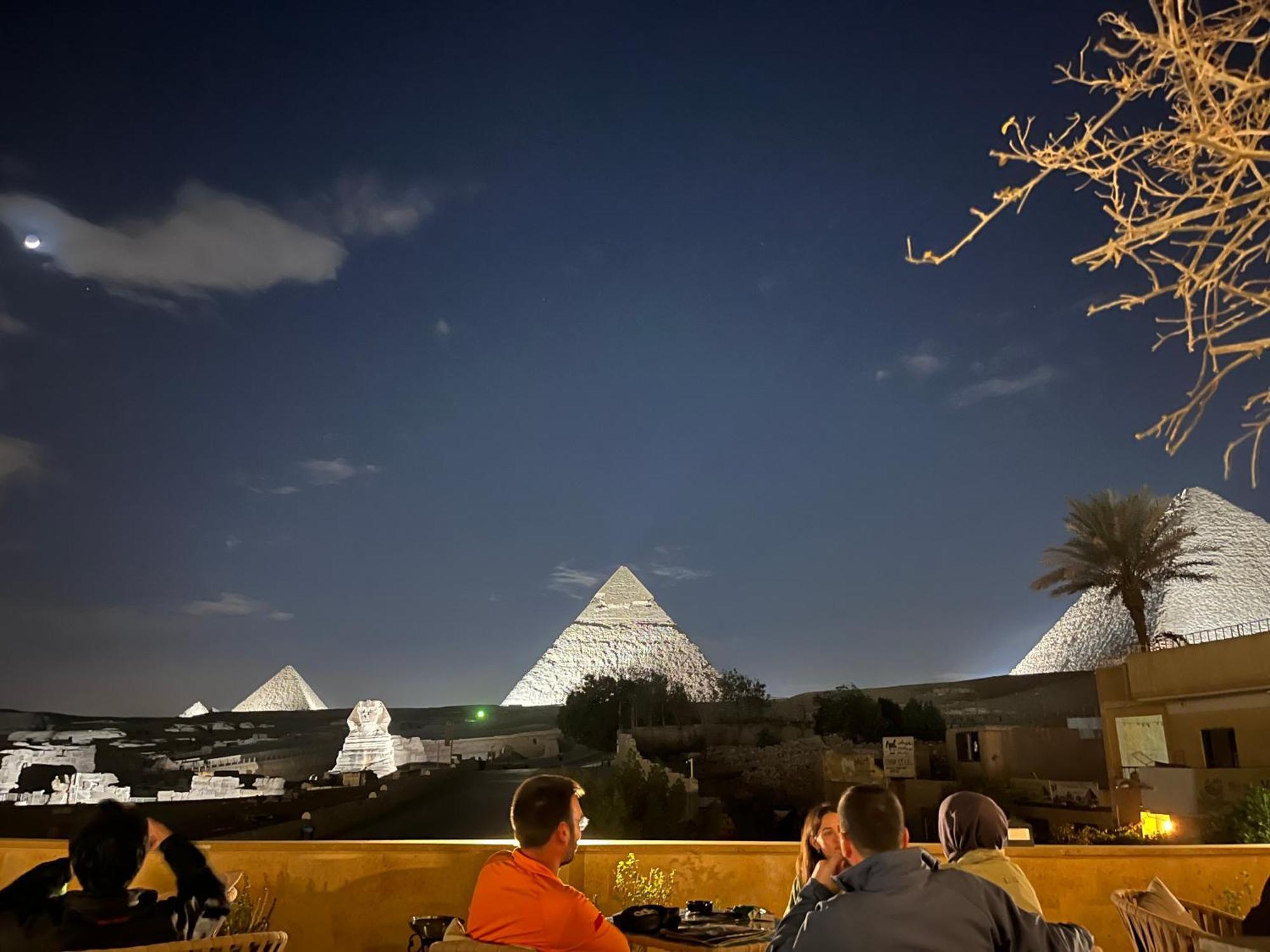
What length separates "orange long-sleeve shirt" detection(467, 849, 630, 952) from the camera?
1993mm

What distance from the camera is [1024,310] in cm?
5956

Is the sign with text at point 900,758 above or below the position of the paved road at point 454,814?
above

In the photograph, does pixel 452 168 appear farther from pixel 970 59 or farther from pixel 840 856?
pixel 840 856

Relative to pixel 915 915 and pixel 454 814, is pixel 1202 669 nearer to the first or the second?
pixel 915 915

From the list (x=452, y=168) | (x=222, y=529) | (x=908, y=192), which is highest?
(x=452, y=168)

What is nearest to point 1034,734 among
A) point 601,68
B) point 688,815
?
point 688,815

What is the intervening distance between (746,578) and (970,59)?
261 feet

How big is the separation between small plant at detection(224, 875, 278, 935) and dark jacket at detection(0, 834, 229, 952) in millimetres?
1405

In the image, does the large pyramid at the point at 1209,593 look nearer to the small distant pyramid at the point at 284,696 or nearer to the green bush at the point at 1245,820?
the green bush at the point at 1245,820

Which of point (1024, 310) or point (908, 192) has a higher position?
point (1024, 310)

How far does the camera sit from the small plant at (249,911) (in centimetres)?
355

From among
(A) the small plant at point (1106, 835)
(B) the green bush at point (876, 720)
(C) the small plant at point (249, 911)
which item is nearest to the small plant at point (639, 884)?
(C) the small plant at point (249, 911)

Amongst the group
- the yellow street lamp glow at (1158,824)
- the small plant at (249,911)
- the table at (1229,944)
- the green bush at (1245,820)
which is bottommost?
the yellow street lamp glow at (1158,824)

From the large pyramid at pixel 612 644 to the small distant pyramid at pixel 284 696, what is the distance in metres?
22.9
